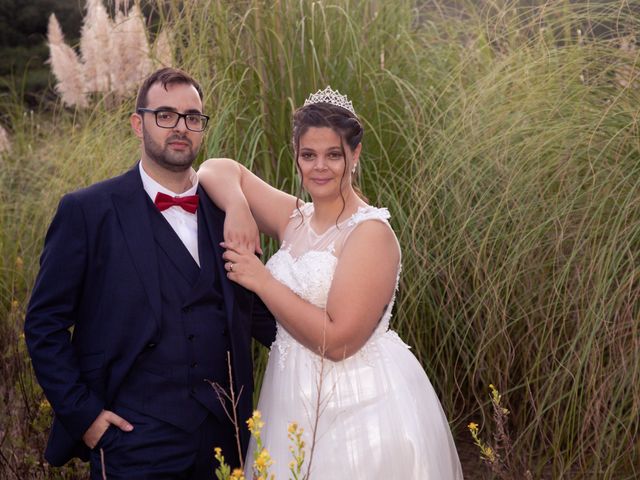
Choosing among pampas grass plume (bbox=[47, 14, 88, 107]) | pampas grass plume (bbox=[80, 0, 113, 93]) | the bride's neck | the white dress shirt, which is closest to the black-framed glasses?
the white dress shirt

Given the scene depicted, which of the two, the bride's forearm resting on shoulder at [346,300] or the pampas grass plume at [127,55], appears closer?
the bride's forearm resting on shoulder at [346,300]

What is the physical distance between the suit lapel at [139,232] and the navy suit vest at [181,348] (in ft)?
0.14

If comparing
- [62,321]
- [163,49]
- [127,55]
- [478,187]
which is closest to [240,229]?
[62,321]

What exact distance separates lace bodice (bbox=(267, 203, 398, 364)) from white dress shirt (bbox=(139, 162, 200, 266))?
0.37m

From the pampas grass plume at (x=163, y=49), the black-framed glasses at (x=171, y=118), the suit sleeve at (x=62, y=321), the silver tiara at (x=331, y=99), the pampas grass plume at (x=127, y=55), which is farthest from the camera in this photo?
the pampas grass plume at (x=127, y=55)

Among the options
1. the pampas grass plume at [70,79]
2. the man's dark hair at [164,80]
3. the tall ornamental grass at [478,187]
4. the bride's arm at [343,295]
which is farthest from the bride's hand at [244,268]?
the pampas grass plume at [70,79]

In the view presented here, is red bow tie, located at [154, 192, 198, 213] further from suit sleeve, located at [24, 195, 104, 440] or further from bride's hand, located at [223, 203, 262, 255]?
suit sleeve, located at [24, 195, 104, 440]

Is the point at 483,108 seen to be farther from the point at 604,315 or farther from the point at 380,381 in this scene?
the point at 380,381

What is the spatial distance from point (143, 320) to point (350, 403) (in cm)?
84

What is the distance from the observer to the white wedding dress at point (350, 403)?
10.9ft

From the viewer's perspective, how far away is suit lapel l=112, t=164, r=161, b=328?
A: 3.25 metres

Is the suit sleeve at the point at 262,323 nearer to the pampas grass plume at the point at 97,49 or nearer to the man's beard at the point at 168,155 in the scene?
the man's beard at the point at 168,155

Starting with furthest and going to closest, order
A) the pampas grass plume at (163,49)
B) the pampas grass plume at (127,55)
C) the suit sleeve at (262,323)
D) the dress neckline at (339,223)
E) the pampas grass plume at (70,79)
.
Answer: the pampas grass plume at (70,79) → the pampas grass plume at (127,55) → the pampas grass plume at (163,49) → the suit sleeve at (262,323) → the dress neckline at (339,223)

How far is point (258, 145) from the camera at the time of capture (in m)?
5.11
